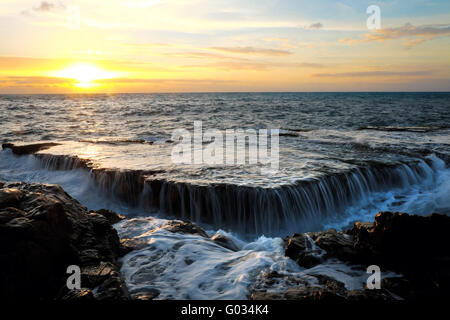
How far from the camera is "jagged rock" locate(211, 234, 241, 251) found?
6.50 metres

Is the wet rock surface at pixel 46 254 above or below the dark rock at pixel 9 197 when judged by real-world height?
below

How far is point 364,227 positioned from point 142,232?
453 centimetres

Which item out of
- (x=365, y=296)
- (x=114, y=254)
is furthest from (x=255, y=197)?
(x=365, y=296)

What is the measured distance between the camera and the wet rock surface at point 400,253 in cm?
414

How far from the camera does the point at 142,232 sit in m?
6.73

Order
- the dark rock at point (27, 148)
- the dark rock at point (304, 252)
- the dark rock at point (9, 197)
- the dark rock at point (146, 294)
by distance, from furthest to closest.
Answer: the dark rock at point (27, 148) < the dark rock at point (304, 252) < the dark rock at point (9, 197) < the dark rock at point (146, 294)

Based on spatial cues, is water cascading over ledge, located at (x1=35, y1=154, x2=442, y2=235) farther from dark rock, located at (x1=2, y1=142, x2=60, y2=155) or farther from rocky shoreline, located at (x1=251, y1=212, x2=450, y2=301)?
dark rock, located at (x1=2, y1=142, x2=60, y2=155)

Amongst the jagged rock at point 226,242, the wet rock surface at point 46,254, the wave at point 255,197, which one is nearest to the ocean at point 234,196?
the wave at point 255,197

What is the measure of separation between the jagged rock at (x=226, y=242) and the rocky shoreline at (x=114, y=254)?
1.34 metres

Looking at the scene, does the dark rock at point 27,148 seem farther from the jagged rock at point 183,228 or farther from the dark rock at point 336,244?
the dark rock at point 336,244

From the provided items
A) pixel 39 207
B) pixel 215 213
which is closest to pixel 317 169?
pixel 215 213

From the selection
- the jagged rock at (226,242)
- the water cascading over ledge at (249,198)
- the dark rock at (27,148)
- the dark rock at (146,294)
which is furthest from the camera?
the dark rock at (27,148)

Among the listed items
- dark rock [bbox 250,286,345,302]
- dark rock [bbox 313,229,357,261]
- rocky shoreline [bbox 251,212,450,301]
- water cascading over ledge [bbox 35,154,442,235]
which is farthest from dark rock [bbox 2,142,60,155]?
dark rock [bbox 250,286,345,302]
